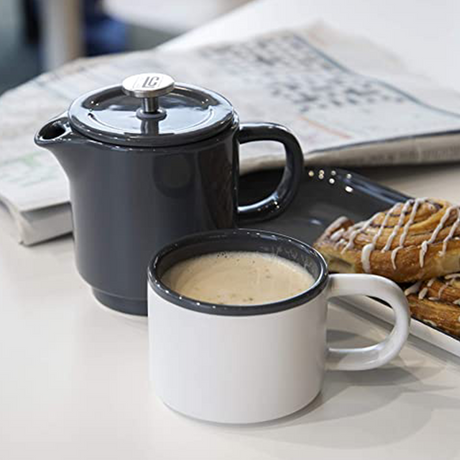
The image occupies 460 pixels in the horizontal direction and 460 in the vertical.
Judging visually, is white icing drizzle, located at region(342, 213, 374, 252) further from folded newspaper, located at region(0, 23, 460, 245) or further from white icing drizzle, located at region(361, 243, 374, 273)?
folded newspaper, located at region(0, 23, 460, 245)

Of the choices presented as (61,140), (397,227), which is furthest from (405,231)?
(61,140)

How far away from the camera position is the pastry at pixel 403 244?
601mm

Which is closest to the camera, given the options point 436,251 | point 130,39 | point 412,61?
point 436,251

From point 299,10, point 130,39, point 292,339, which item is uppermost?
point 292,339

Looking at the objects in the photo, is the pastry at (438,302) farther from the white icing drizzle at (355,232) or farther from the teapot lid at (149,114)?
the teapot lid at (149,114)

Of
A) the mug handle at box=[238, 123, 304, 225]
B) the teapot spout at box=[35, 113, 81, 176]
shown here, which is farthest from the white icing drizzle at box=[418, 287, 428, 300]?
the teapot spout at box=[35, 113, 81, 176]

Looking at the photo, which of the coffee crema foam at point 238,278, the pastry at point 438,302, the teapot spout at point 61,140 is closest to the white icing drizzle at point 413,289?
the pastry at point 438,302

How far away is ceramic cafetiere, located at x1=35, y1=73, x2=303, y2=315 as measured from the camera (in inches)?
21.9

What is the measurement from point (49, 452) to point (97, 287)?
137 millimetres

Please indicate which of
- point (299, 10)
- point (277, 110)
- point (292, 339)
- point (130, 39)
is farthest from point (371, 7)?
point (130, 39)

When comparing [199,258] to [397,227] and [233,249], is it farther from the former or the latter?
[397,227]

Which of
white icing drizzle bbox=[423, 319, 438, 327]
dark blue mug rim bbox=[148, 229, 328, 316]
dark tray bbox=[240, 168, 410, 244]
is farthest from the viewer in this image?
dark tray bbox=[240, 168, 410, 244]

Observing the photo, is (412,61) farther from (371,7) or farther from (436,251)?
(436,251)

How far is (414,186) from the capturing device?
2.63 ft
